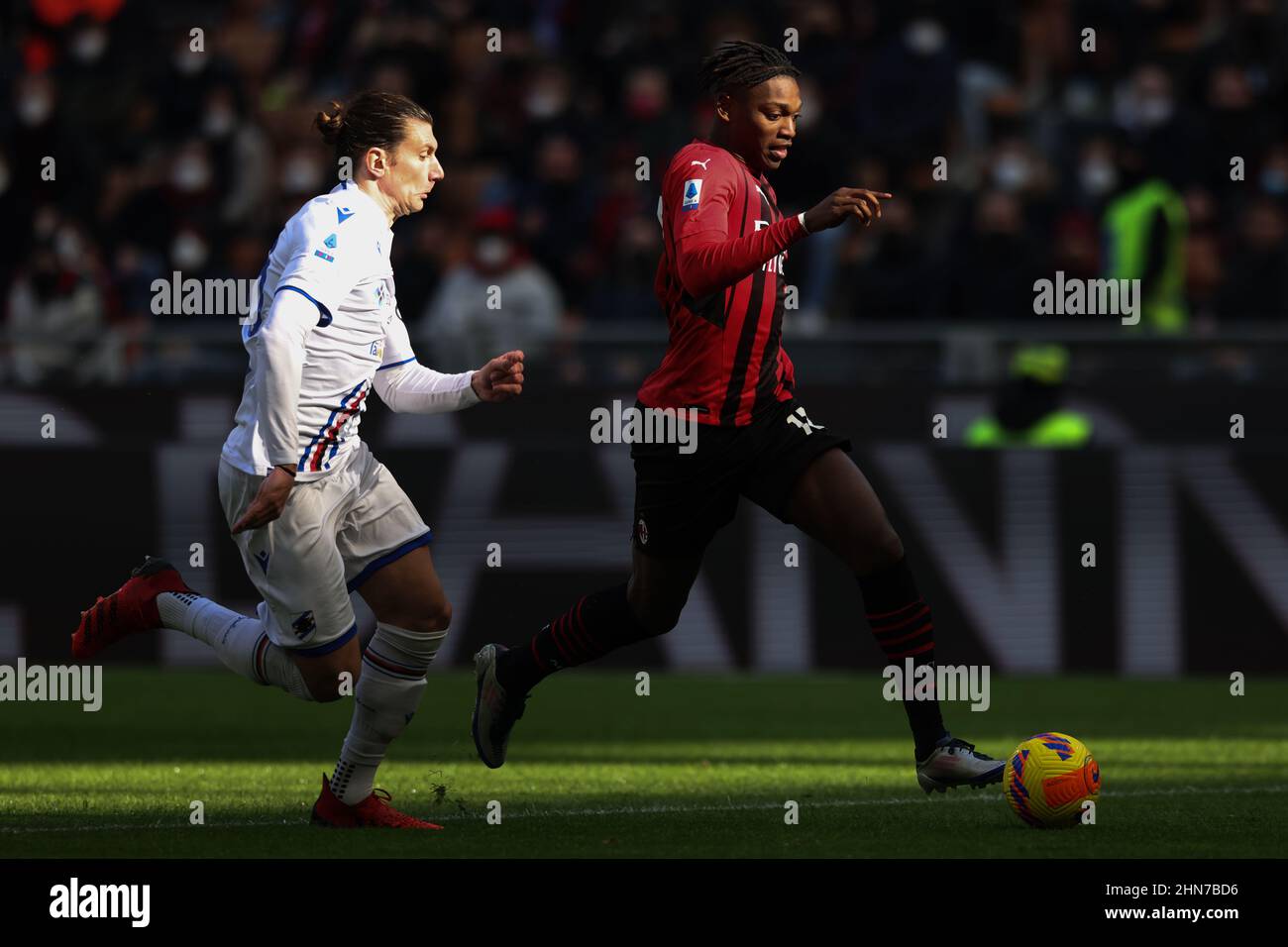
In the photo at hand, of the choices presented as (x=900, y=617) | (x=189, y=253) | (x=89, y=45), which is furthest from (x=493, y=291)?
(x=900, y=617)

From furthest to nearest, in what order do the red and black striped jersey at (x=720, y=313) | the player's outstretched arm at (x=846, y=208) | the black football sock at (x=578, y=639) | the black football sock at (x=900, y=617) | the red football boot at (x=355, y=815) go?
the black football sock at (x=578, y=639), the black football sock at (x=900, y=617), the red and black striped jersey at (x=720, y=313), the red football boot at (x=355, y=815), the player's outstretched arm at (x=846, y=208)

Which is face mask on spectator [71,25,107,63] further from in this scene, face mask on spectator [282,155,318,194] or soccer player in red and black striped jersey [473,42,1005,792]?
soccer player in red and black striped jersey [473,42,1005,792]

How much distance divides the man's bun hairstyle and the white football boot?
8.16 feet

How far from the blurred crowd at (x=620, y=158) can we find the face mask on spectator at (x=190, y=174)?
1.1 inches

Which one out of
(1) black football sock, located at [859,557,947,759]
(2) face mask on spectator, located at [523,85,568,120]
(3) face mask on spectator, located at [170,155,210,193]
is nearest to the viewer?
(1) black football sock, located at [859,557,947,759]

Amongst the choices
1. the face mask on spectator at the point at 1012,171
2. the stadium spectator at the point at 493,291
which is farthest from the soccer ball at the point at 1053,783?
the face mask on spectator at the point at 1012,171

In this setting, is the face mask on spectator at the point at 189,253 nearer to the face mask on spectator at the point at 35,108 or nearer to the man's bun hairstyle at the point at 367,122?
the face mask on spectator at the point at 35,108

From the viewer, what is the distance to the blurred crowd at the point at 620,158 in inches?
558

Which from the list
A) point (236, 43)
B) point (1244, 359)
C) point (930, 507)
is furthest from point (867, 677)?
point (236, 43)

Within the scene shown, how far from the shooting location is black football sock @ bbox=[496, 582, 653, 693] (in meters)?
7.67

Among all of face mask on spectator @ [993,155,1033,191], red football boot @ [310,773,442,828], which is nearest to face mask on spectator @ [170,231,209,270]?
face mask on spectator @ [993,155,1033,191]

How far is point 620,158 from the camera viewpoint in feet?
51.8

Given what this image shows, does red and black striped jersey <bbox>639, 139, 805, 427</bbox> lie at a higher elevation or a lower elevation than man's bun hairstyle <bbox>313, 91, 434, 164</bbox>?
lower

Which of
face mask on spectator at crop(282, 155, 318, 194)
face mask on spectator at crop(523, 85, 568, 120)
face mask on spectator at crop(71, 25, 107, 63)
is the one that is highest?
face mask on spectator at crop(71, 25, 107, 63)
